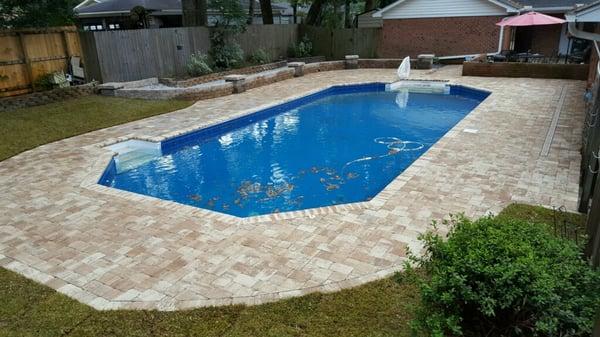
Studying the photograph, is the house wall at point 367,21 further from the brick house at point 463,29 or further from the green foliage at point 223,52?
the green foliage at point 223,52

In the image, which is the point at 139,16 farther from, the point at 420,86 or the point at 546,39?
the point at 546,39

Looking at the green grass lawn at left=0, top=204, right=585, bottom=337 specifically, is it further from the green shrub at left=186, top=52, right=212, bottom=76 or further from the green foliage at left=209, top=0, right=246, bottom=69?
the green foliage at left=209, top=0, right=246, bottom=69

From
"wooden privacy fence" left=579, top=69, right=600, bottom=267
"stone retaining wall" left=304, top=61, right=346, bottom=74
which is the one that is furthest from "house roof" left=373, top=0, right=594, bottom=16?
"wooden privacy fence" left=579, top=69, right=600, bottom=267

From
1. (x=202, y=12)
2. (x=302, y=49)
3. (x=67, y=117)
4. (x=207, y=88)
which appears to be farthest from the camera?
(x=302, y=49)

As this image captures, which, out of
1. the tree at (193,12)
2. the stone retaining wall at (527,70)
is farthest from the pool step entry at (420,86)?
the tree at (193,12)

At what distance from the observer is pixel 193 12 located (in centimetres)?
1777

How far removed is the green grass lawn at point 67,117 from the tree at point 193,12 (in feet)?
17.9

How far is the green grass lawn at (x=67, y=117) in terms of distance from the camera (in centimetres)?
990

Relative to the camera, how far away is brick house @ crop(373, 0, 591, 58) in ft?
66.9

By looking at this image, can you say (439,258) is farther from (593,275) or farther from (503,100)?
(503,100)

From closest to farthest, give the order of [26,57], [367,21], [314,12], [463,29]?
1. [26,57]
2. [463,29]
3. [314,12]
4. [367,21]

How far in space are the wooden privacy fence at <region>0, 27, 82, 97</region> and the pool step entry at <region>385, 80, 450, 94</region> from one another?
39.1 feet

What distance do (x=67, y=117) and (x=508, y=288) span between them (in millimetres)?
12149

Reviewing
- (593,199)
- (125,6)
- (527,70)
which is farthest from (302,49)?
(593,199)
